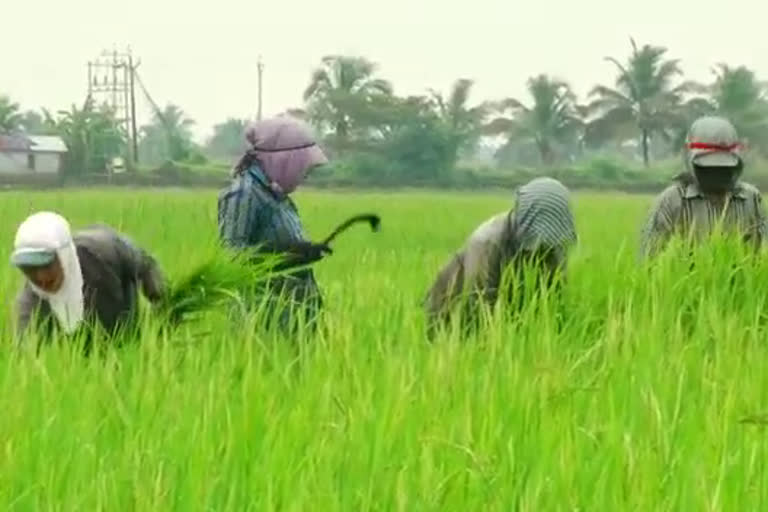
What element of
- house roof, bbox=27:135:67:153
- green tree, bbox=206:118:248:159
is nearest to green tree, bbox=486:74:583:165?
house roof, bbox=27:135:67:153

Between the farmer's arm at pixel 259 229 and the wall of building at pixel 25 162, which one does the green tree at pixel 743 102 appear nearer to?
the wall of building at pixel 25 162

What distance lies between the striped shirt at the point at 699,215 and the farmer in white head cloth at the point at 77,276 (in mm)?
1488

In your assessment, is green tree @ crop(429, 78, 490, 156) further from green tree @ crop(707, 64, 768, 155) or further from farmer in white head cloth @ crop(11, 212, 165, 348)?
farmer in white head cloth @ crop(11, 212, 165, 348)

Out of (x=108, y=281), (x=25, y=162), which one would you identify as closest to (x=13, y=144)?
(x=25, y=162)

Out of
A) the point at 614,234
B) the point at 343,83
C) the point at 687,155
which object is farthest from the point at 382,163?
the point at 687,155

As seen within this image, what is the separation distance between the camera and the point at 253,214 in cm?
421

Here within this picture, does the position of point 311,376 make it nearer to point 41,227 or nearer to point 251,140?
point 41,227

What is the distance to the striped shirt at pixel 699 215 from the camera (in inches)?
184

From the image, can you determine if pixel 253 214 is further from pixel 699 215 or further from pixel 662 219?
pixel 699 215

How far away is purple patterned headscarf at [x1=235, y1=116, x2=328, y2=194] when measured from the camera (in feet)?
13.9

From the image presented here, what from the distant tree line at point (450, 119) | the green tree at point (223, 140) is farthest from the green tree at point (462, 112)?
the green tree at point (223, 140)

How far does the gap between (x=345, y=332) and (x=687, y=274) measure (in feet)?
3.70

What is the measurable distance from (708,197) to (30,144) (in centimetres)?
4646

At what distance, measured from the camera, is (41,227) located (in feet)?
11.8
